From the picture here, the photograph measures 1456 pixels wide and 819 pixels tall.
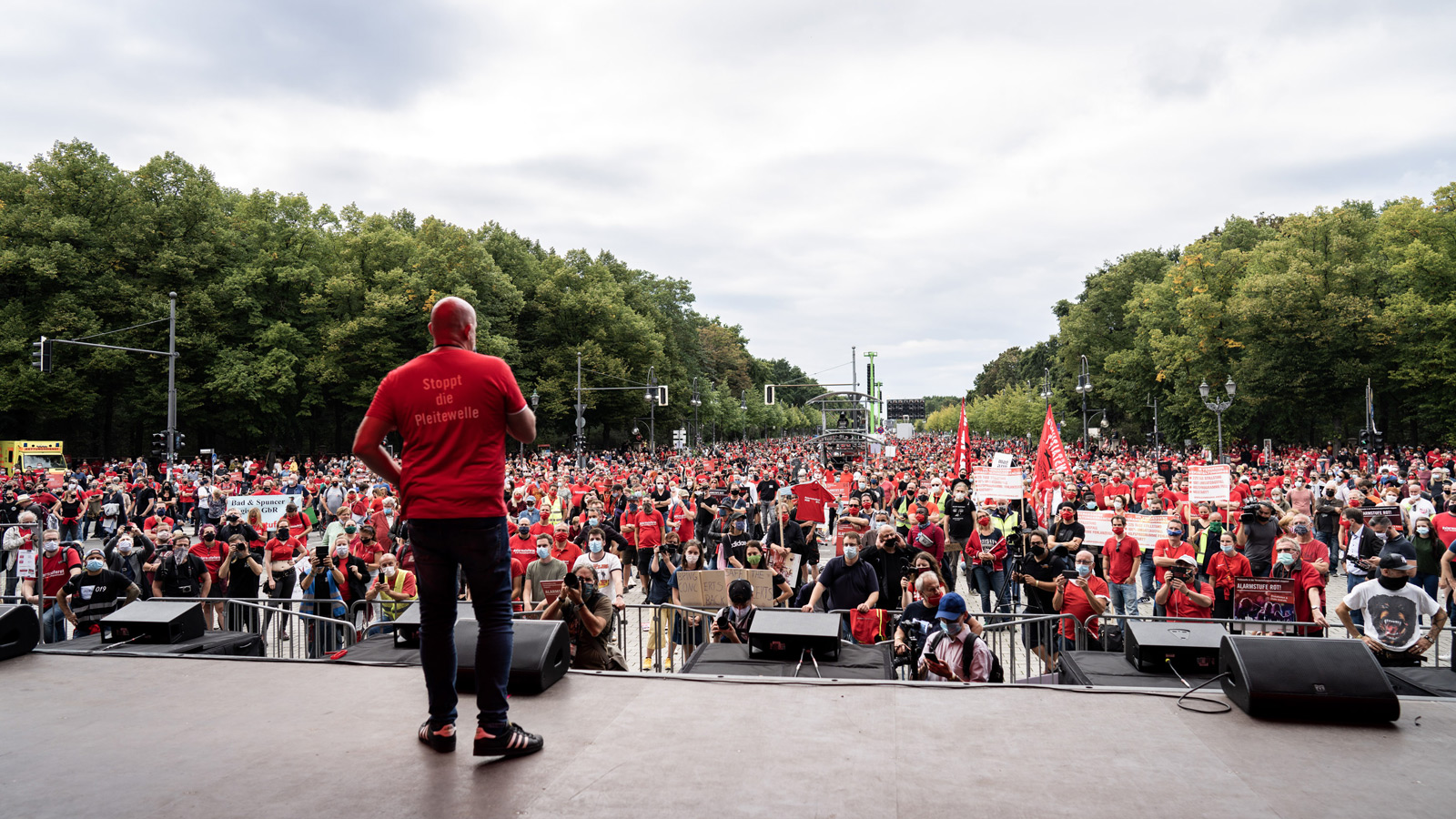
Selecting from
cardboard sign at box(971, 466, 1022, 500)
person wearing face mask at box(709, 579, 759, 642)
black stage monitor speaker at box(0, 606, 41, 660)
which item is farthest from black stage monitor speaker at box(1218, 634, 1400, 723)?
cardboard sign at box(971, 466, 1022, 500)

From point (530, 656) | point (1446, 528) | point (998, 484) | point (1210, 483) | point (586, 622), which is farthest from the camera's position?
point (1210, 483)

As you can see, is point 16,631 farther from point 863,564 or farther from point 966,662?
point 863,564

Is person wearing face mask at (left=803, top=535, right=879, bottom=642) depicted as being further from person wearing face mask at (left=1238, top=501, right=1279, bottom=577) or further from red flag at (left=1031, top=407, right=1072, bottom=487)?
red flag at (left=1031, top=407, right=1072, bottom=487)

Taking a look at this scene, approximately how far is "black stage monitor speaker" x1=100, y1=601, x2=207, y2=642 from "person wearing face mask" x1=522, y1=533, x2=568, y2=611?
3812mm

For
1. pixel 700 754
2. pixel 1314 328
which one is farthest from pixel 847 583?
pixel 1314 328

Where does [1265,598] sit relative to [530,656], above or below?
below

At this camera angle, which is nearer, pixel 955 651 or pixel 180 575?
pixel 955 651

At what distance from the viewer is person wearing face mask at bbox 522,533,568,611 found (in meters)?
10.0

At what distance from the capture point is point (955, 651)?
22.0 feet

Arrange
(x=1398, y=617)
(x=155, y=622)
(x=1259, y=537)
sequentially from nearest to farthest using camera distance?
(x=155, y=622) < (x=1398, y=617) < (x=1259, y=537)

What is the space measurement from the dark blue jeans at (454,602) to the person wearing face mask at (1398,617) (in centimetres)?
714

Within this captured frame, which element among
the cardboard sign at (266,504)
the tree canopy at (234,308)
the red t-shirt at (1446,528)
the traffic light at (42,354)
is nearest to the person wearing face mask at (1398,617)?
the red t-shirt at (1446,528)

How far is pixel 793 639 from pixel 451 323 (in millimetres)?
3285

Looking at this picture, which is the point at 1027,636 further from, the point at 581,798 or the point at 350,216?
the point at 350,216
